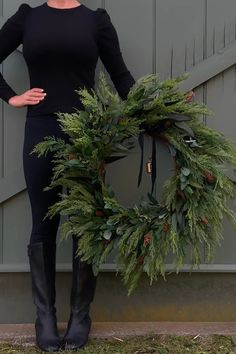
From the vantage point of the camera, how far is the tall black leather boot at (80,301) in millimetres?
2828

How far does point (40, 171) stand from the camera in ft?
9.11

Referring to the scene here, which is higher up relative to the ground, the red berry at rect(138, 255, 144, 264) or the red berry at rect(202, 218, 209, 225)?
the red berry at rect(202, 218, 209, 225)

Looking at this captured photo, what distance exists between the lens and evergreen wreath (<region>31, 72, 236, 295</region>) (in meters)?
2.62

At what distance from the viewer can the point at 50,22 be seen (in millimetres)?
2727

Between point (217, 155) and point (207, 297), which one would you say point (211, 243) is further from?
point (207, 297)

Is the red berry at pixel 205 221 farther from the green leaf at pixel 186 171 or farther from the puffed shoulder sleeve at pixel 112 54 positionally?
the puffed shoulder sleeve at pixel 112 54

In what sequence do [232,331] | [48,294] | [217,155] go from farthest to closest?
[232,331] → [48,294] → [217,155]

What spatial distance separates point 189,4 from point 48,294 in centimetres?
168

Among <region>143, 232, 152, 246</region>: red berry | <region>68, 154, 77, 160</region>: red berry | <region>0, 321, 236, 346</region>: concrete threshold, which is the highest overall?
<region>68, 154, 77, 160</region>: red berry

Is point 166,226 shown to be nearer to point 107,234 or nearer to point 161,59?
point 107,234

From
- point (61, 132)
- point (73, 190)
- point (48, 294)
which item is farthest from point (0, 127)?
point (48, 294)

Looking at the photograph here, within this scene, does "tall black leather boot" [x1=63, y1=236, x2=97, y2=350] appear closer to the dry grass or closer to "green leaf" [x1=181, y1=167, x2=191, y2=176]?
the dry grass

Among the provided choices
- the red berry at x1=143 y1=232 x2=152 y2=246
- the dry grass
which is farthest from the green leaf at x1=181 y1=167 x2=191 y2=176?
the dry grass

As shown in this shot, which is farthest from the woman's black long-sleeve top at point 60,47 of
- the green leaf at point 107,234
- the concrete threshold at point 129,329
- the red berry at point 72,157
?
the concrete threshold at point 129,329
